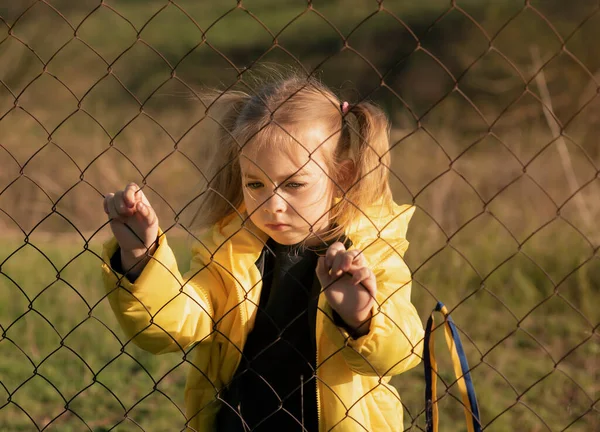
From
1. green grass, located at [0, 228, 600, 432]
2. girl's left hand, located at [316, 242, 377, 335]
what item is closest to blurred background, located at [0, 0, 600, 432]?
green grass, located at [0, 228, 600, 432]

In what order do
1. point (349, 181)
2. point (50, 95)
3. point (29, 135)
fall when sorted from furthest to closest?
point (50, 95) → point (29, 135) → point (349, 181)

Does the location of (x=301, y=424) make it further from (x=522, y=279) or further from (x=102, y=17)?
(x=102, y=17)

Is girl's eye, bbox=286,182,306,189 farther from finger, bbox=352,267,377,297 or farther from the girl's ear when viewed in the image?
finger, bbox=352,267,377,297

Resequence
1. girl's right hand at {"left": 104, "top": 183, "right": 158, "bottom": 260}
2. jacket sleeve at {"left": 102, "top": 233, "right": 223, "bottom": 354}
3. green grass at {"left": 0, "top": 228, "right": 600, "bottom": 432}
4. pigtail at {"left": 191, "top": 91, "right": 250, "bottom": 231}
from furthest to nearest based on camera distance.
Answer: green grass at {"left": 0, "top": 228, "right": 600, "bottom": 432} < pigtail at {"left": 191, "top": 91, "right": 250, "bottom": 231} < jacket sleeve at {"left": 102, "top": 233, "right": 223, "bottom": 354} < girl's right hand at {"left": 104, "top": 183, "right": 158, "bottom": 260}

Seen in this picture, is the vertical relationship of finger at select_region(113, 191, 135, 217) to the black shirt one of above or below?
above

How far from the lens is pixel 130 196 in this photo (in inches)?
68.6

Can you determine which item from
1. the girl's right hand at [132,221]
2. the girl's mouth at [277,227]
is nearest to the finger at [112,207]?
the girl's right hand at [132,221]

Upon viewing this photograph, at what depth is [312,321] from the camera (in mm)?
1981

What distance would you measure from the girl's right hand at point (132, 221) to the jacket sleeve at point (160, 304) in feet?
0.12

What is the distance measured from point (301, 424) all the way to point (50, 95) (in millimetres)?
5290

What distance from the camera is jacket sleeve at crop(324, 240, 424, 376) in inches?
70.1

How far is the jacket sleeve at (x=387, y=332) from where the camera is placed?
1781 millimetres

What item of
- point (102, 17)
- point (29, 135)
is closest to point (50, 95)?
point (29, 135)

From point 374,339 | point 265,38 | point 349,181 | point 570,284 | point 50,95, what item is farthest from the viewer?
point 265,38
